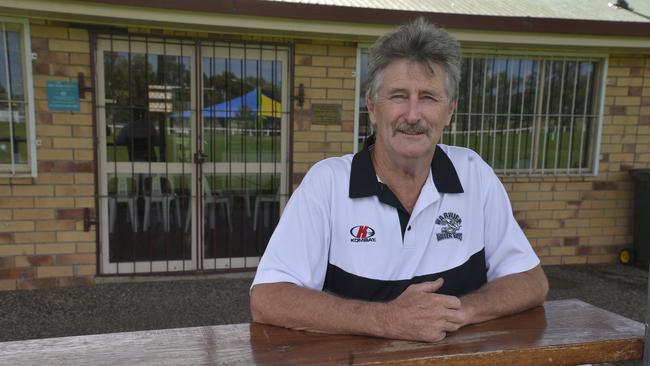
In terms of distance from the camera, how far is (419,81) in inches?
61.9

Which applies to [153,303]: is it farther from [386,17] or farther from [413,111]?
[413,111]

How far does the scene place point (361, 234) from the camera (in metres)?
1.58

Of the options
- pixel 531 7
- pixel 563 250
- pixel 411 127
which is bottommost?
pixel 563 250

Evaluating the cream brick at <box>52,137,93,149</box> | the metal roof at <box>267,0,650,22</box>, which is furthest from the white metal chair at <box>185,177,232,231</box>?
the metal roof at <box>267,0,650,22</box>

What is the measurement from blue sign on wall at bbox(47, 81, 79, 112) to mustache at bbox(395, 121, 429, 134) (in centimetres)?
373

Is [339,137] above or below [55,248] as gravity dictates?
above

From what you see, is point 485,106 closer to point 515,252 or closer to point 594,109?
point 594,109

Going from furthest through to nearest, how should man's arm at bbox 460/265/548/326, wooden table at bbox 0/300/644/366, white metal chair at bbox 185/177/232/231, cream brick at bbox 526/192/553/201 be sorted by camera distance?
cream brick at bbox 526/192/553/201 → white metal chair at bbox 185/177/232/231 → man's arm at bbox 460/265/548/326 → wooden table at bbox 0/300/644/366

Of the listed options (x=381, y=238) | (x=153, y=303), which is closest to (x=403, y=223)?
(x=381, y=238)

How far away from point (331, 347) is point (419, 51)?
0.95m

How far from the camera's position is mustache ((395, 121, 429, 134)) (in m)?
1.60

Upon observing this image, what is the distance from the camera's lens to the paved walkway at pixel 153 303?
150 inches

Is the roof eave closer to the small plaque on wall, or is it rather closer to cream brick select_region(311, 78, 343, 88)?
cream brick select_region(311, 78, 343, 88)

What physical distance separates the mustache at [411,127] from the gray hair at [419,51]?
0.45 ft
